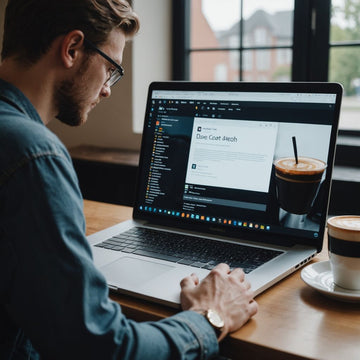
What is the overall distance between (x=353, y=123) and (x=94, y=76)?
171 centimetres

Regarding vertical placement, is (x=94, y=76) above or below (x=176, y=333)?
above

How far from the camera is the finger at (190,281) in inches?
33.6

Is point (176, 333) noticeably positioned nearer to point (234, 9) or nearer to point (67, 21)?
point (67, 21)

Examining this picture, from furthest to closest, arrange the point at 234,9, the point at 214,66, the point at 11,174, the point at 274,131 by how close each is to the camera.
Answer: the point at 214,66 < the point at 234,9 < the point at 274,131 < the point at 11,174

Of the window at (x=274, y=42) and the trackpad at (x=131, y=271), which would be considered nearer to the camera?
the trackpad at (x=131, y=271)

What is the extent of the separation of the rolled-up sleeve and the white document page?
54 centimetres

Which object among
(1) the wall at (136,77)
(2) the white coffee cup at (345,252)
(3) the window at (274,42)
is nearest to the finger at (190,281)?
(2) the white coffee cup at (345,252)

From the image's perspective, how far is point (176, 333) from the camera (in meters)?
0.72

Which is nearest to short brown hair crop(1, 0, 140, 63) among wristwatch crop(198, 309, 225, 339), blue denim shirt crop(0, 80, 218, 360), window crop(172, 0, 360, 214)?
blue denim shirt crop(0, 80, 218, 360)

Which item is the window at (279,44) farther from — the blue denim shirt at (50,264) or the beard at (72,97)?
the blue denim shirt at (50,264)

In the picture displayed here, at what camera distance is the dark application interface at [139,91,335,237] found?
109 centimetres

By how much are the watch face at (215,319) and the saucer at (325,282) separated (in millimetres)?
194

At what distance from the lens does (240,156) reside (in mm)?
1140

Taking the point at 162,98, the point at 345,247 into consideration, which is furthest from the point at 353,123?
the point at 345,247
